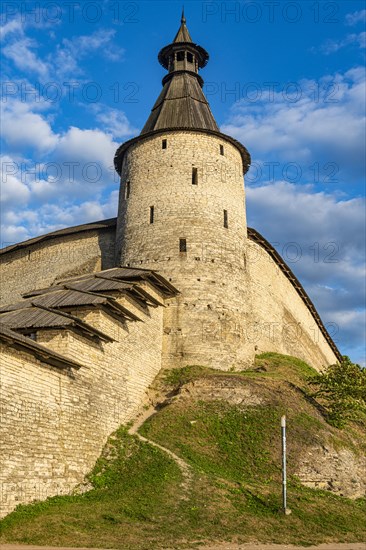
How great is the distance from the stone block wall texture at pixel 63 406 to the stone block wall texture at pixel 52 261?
8799mm

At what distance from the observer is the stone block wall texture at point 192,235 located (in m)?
23.6

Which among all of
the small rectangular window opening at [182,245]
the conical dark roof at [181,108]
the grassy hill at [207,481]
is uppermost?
the conical dark roof at [181,108]

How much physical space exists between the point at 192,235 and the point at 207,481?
11686mm

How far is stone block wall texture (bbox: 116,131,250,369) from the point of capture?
77.5ft

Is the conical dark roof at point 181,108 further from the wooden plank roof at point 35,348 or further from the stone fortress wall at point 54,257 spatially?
the wooden plank roof at point 35,348

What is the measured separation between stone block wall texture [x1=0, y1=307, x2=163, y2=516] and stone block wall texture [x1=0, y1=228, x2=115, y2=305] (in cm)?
880

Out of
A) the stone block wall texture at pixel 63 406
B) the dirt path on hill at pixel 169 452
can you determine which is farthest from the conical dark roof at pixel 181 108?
the dirt path on hill at pixel 169 452

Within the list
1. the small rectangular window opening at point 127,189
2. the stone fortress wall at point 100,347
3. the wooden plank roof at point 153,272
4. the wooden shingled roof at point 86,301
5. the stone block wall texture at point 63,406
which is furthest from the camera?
the small rectangular window opening at point 127,189

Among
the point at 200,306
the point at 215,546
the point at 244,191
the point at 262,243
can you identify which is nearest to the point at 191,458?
the point at 215,546

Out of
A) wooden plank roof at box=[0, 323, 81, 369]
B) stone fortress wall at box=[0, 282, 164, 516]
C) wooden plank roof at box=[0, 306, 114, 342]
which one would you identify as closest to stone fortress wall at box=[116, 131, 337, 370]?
stone fortress wall at box=[0, 282, 164, 516]

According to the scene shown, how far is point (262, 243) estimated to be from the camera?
32938mm

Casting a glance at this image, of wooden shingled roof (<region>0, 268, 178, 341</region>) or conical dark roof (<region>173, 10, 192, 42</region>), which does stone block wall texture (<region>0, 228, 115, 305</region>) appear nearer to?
wooden shingled roof (<region>0, 268, 178, 341</region>)

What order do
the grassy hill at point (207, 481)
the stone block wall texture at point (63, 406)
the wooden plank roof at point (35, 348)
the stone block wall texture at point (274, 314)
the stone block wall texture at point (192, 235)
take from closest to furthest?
the grassy hill at point (207, 481)
the wooden plank roof at point (35, 348)
the stone block wall texture at point (63, 406)
the stone block wall texture at point (192, 235)
the stone block wall texture at point (274, 314)

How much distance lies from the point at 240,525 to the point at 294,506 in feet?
6.46
